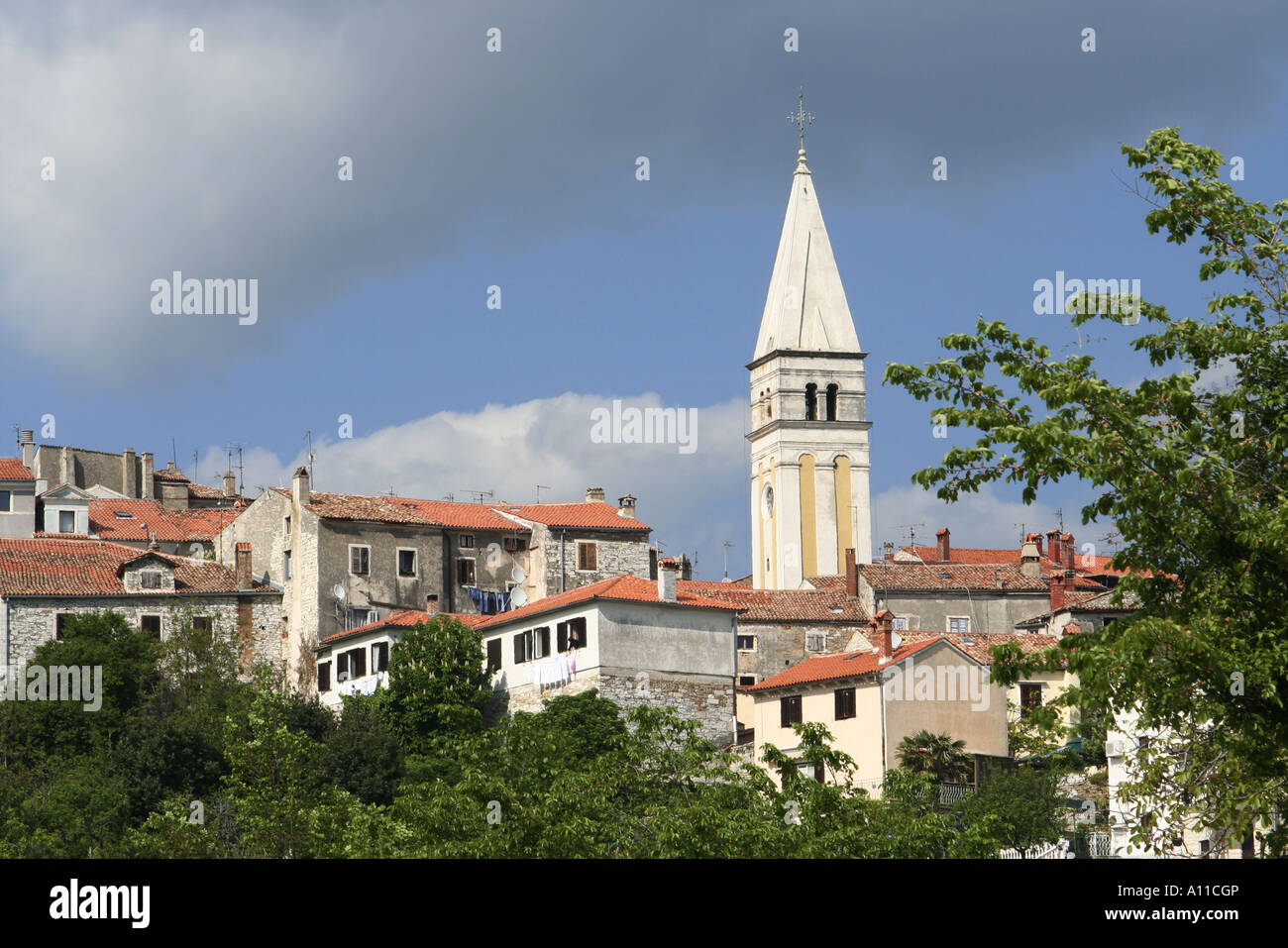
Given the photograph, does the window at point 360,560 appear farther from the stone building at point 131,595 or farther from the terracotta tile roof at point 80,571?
the terracotta tile roof at point 80,571

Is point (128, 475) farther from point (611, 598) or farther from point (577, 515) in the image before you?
point (611, 598)

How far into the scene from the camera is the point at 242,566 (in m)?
67.3

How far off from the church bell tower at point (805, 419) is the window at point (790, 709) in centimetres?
3702

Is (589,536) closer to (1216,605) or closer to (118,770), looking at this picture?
(118,770)

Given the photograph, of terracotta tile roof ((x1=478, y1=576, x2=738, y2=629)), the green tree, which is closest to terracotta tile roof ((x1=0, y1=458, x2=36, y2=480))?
terracotta tile roof ((x1=478, y1=576, x2=738, y2=629))

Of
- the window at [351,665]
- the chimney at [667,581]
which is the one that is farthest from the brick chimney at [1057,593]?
the window at [351,665]

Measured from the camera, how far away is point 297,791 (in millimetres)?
42906

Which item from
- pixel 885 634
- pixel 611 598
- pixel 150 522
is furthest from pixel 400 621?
pixel 150 522

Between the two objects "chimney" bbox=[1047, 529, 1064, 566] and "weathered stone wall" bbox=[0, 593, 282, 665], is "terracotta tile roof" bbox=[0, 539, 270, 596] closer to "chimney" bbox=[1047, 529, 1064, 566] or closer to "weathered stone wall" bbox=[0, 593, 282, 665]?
"weathered stone wall" bbox=[0, 593, 282, 665]
